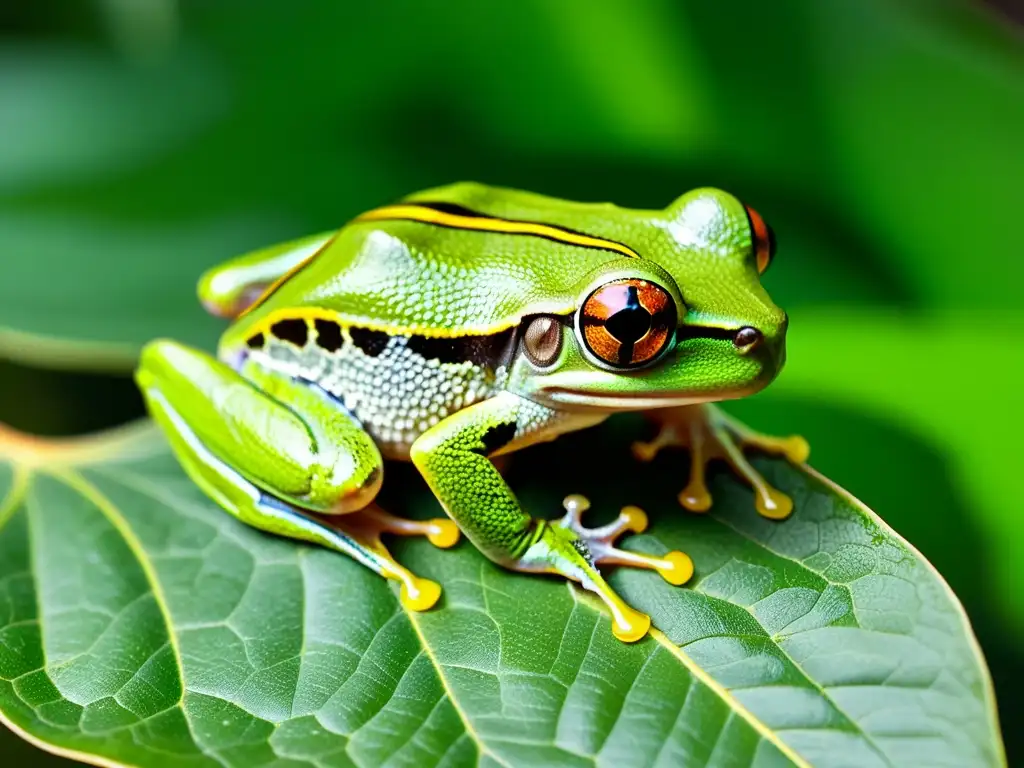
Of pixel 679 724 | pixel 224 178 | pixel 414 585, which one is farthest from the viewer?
pixel 224 178

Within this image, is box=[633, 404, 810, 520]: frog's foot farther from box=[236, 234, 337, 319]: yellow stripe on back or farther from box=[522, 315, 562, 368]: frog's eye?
box=[236, 234, 337, 319]: yellow stripe on back

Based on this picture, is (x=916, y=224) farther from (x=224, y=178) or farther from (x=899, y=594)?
(x=224, y=178)

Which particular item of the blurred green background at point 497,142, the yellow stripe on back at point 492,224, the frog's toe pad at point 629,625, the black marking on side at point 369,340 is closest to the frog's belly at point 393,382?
the black marking on side at point 369,340

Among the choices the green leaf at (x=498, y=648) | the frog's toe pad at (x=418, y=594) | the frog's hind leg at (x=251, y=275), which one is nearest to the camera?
the green leaf at (x=498, y=648)

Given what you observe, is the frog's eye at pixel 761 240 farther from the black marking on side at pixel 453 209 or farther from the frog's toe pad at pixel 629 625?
the frog's toe pad at pixel 629 625

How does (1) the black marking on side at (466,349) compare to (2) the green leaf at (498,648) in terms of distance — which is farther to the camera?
(1) the black marking on side at (466,349)

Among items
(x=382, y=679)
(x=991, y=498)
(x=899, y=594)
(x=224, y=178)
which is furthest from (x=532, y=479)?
(x=224, y=178)
